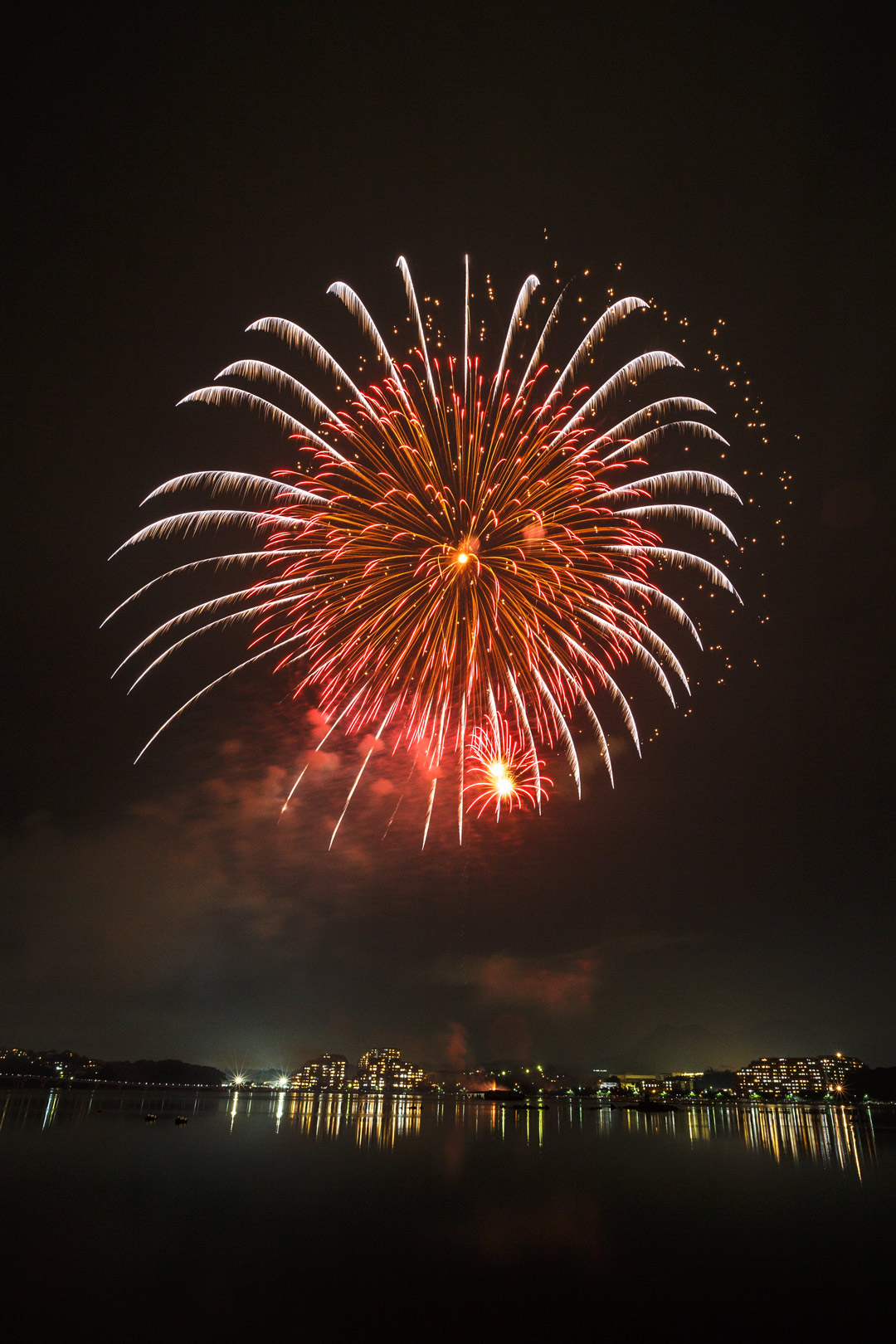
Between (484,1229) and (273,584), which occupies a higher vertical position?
(273,584)

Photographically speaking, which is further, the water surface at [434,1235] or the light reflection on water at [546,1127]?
the light reflection on water at [546,1127]

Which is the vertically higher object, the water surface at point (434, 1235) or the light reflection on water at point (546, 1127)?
the light reflection on water at point (546, 1127)

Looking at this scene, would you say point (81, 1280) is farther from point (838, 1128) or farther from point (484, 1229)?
point (838, 1128)

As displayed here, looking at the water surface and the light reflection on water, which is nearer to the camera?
the water surface

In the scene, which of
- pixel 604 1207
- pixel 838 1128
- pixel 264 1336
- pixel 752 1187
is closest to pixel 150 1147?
pixel 604 1207

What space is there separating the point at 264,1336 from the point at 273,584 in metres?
19.2

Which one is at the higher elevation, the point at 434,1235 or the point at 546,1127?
the point at 546,1127

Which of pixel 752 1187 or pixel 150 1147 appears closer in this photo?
pixel 752 1187

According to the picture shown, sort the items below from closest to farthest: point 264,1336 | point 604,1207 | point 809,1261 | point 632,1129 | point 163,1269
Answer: point 264,1336, point 163,1269, point 809,1261, point 604,1207, point 632,1129

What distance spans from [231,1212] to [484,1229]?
28.5 feet

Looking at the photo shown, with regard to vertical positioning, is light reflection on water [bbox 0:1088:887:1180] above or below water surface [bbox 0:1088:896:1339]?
above

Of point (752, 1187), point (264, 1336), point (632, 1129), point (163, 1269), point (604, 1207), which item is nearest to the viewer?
point (264, 1336)

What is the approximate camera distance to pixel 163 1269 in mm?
20188

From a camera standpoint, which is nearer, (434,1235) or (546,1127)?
(434,1235)
